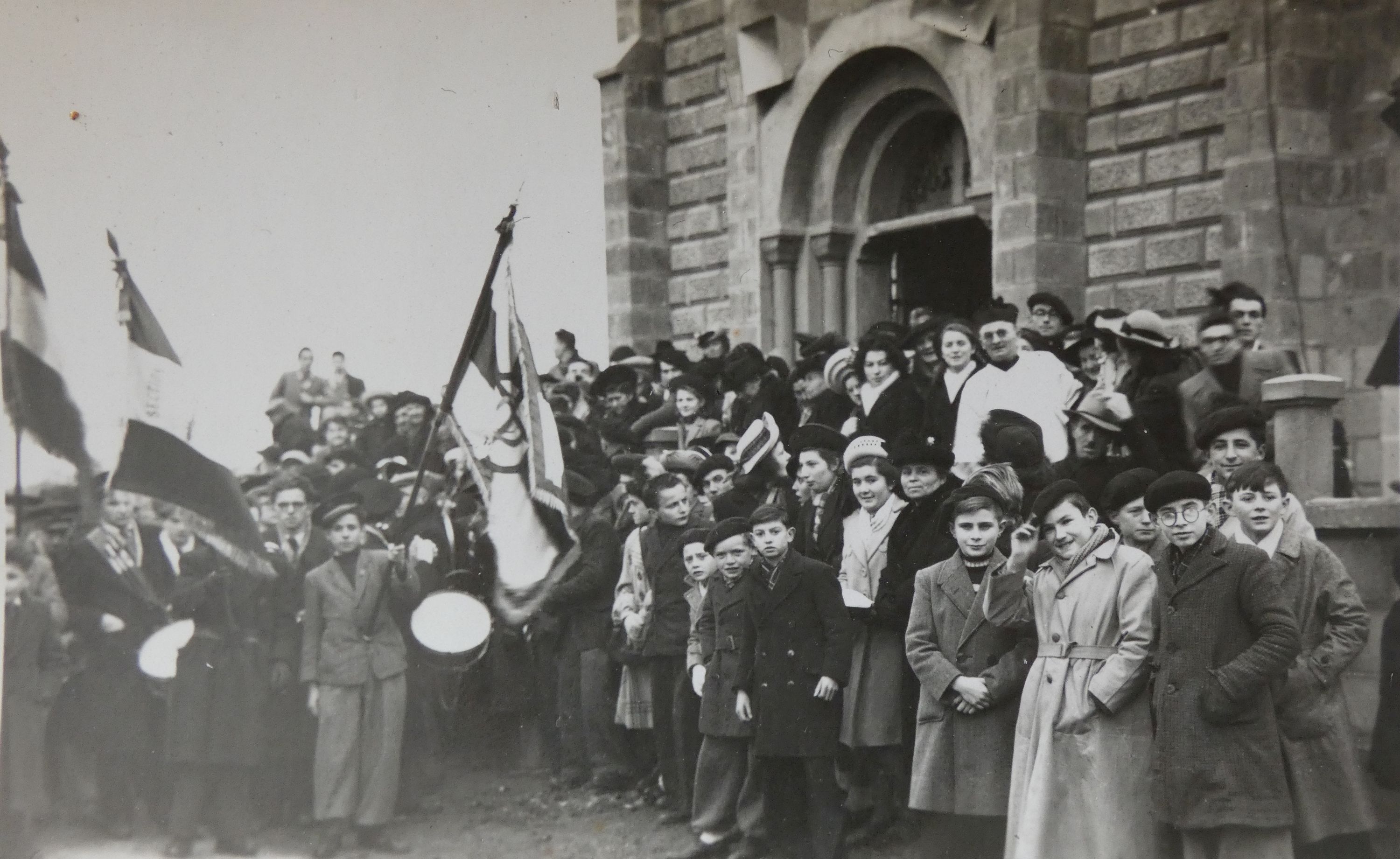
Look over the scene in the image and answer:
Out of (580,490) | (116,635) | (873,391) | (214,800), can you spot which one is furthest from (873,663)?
(116,635)

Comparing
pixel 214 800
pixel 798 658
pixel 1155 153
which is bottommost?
pixel 214 800

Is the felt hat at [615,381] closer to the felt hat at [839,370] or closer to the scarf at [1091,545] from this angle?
the felt hat at [839,370]

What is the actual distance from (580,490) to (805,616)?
2388 mm

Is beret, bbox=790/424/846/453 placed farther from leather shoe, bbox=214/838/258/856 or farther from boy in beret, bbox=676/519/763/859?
leather shoe, bbox=214/838/258/856

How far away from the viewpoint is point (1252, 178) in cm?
726

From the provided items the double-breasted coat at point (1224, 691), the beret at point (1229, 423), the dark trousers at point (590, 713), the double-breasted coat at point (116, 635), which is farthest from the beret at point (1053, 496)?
the double-breasted coat at point (116, 635)

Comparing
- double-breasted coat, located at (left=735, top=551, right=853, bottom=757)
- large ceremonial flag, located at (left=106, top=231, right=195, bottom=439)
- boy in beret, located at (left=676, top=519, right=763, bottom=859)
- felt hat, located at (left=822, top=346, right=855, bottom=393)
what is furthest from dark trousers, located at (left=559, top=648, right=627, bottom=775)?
large ceremonial flag, located at (left=106, top=231, right=195, bottom=439)

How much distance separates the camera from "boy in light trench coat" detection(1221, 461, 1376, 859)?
457 centimetres

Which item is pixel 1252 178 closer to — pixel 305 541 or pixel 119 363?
pixel 305 541

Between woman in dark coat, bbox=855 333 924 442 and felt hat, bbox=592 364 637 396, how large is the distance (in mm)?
2158

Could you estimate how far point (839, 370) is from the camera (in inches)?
290

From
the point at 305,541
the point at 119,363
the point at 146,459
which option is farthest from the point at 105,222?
the point at 305,541

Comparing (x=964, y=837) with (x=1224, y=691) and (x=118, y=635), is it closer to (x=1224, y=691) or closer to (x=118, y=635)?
(x=1224, y=691)

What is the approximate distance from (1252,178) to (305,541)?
206 inches
